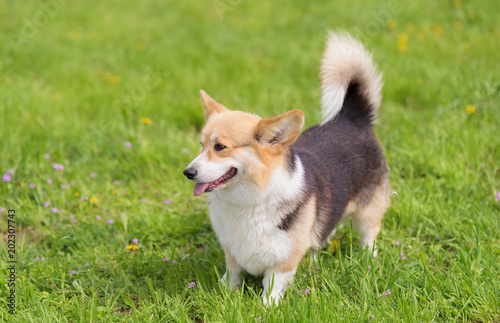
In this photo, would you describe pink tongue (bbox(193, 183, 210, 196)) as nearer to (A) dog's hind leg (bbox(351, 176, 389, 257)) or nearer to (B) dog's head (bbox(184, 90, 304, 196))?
(B) dog's head (bbox(184, 90, 304, 196))

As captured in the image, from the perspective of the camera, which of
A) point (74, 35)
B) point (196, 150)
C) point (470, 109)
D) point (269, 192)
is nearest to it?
point (269, 192)

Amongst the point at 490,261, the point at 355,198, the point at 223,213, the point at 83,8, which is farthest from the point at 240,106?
the point at 83,8

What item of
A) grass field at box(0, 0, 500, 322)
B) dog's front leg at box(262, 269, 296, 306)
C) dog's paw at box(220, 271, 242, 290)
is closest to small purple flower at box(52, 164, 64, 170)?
grass field at box(0, 0, 500, 322)

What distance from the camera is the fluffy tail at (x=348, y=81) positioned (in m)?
3.18

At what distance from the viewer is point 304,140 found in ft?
10.8

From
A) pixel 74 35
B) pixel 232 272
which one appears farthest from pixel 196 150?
pixel 74 35

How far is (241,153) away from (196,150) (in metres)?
1.97

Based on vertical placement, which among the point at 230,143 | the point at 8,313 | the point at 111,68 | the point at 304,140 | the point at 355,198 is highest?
the point at 230,143

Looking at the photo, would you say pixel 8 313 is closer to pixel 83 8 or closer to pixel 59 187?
pixel 59 187

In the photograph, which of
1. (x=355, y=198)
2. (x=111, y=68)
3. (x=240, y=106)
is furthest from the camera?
(x=111, y=68)

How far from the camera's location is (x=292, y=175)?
269cm

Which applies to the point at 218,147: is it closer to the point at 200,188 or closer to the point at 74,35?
the point at 200,188

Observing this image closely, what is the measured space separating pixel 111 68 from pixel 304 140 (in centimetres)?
380

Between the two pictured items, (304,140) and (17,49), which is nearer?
(304,140)
